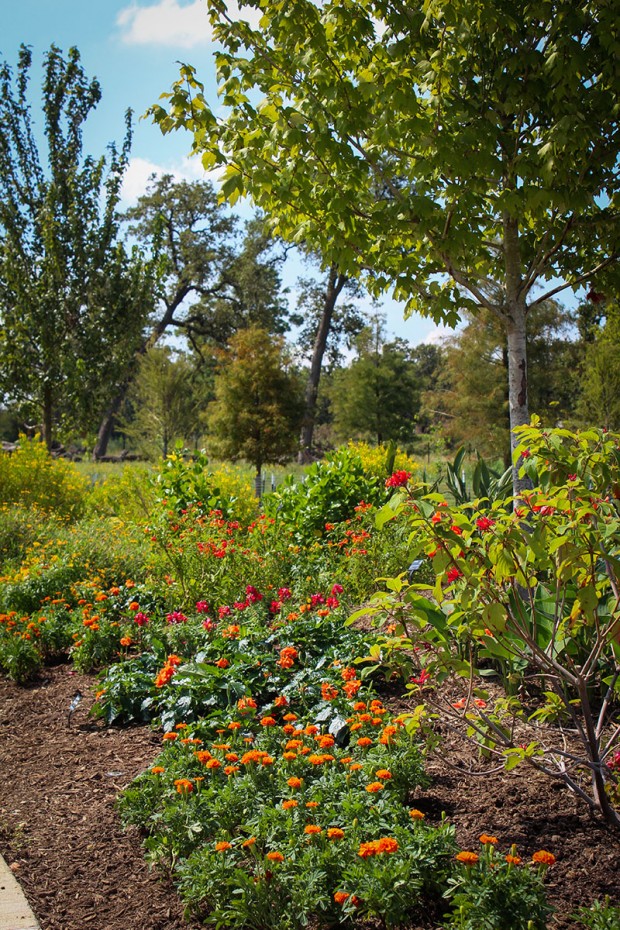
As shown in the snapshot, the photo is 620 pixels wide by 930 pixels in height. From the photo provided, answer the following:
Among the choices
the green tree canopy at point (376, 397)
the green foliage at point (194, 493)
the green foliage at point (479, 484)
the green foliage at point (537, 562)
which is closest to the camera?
the green foliage at point (537, 562)

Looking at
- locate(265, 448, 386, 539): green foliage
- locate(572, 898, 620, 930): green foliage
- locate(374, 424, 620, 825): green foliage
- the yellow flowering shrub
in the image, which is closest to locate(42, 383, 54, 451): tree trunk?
the yellow flowering shrub

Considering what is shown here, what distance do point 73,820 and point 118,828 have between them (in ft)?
0.69

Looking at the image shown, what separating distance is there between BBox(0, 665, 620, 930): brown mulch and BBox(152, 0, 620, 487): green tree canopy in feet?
7.38

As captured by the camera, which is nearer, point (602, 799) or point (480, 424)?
point (602, 799)

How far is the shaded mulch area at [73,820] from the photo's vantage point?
2.22 meters

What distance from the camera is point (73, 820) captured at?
9.00ft

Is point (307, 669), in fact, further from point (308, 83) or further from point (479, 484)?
point (308, 83)

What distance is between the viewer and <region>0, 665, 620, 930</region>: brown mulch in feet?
7.06

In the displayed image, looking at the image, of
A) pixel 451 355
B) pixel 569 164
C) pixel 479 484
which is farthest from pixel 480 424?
pixel 569 164

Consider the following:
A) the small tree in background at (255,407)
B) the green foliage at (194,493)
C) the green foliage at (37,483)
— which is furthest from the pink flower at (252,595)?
the small tree in background at (255,407)

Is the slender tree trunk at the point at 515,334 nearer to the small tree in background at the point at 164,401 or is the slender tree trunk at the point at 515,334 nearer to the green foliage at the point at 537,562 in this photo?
the green foliage at the point at 537,562

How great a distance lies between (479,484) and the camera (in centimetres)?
550

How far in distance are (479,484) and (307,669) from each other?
256 cm

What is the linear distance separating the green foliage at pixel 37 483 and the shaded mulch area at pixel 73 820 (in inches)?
254
